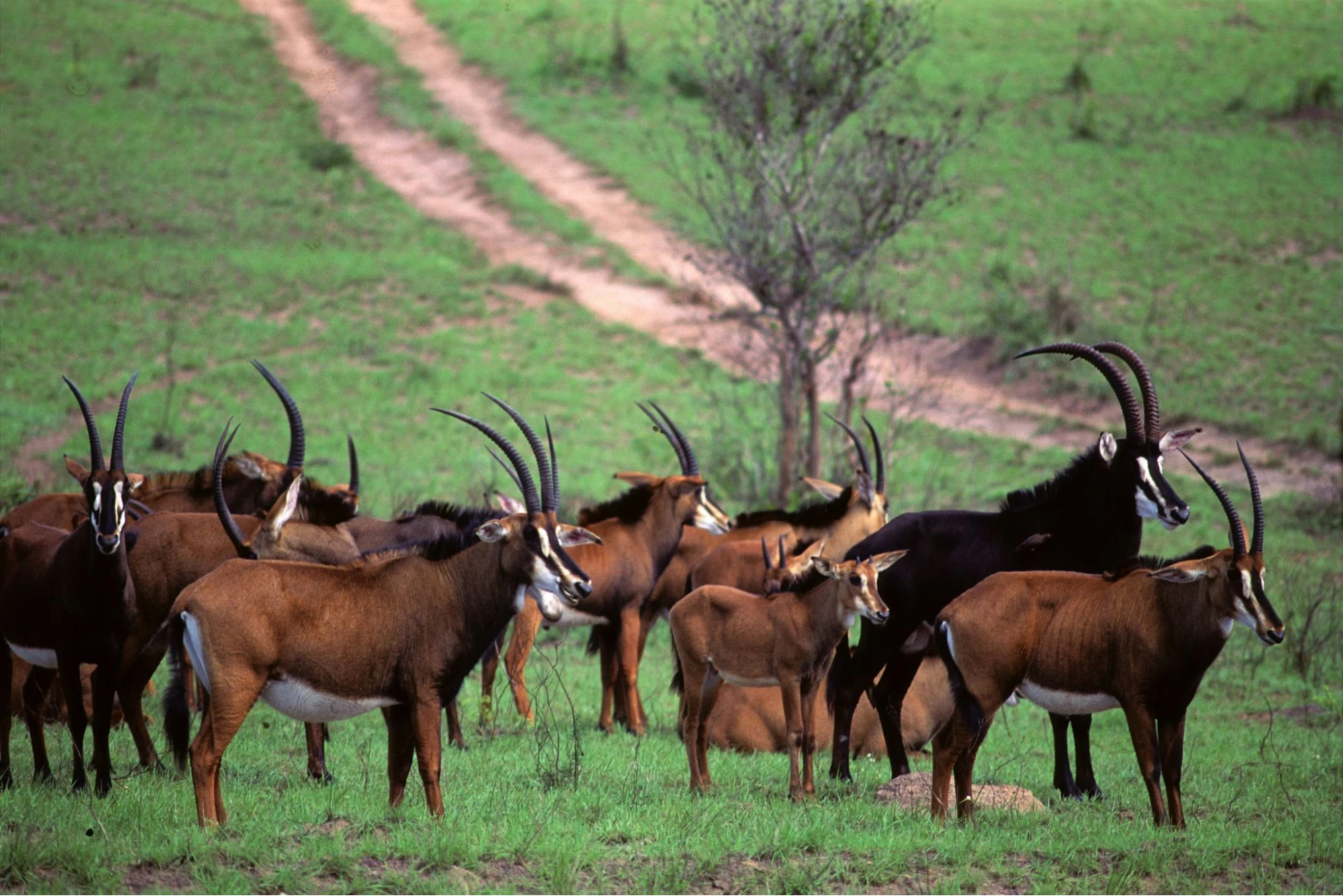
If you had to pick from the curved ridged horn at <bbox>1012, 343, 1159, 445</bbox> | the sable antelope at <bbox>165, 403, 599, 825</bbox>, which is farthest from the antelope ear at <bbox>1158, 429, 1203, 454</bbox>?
the sable antelope at <bbox>165, 403, 599, 825</bbox>

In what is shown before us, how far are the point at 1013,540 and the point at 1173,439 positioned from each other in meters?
1.27

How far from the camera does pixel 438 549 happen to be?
7785mm

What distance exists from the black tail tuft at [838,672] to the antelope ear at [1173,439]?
252 cm

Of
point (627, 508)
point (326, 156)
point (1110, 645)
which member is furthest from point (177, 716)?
point (326, 156)

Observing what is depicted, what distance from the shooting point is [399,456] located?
2216 centimetres

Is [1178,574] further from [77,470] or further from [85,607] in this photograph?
[77,470]

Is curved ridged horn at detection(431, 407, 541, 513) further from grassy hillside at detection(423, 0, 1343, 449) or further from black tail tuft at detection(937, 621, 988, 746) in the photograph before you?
grassy hillside at detection(423, 0, 1343, 449)

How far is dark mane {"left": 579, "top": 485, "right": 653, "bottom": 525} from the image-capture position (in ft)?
39.0

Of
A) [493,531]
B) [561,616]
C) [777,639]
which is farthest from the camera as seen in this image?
[561,616]

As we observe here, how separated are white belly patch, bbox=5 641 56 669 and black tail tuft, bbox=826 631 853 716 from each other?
5016mm

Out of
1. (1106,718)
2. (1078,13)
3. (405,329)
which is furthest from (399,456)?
(1078,13)

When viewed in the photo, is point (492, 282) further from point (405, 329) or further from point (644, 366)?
point (644, 366)

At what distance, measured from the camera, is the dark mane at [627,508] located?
39.0ft

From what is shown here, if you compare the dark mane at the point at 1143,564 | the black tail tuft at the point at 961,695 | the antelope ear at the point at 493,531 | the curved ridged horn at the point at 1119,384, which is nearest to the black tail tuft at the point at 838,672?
the black tail tuft at the point at 961,695
